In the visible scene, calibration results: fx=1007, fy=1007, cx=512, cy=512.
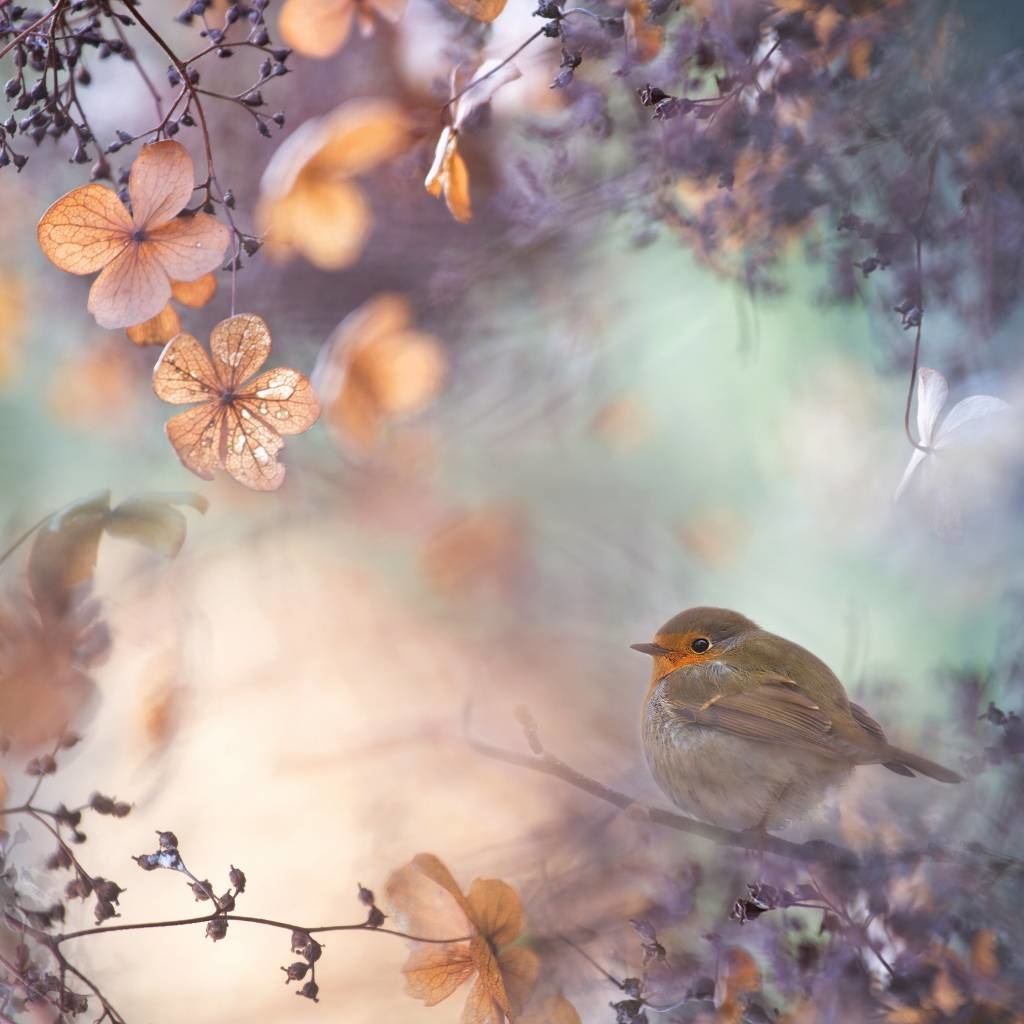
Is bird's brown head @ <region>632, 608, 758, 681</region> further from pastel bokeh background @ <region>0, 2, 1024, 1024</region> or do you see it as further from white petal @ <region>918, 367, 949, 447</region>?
white petal @ <region>918, 367, 949, 447</region>

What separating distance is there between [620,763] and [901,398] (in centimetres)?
49

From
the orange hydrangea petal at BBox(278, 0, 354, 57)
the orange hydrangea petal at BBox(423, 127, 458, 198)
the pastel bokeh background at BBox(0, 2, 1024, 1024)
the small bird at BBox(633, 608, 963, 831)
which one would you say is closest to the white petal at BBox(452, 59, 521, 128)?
the orange hydrangea petal at BBox(423, 127, 458, 198)

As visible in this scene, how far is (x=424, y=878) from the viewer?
1.59 feet

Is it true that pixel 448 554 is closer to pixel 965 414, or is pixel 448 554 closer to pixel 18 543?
pixel 18 543

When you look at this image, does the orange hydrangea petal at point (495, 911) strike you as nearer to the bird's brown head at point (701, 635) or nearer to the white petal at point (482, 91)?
the bird's brown head at point (701, 635)

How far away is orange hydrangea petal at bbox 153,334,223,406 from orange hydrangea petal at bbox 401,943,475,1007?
0.91 feet

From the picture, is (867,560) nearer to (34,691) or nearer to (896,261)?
(896,261)

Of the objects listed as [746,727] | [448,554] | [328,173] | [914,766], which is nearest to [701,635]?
[746,727]

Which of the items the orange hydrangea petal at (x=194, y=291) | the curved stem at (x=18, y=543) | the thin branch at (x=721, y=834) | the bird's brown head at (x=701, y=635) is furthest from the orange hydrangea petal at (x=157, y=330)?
the bird's brown head at (x=701, y=635)

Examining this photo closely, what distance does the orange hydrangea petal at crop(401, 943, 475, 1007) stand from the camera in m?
0.47

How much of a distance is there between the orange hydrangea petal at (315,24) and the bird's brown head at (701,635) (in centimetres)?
44

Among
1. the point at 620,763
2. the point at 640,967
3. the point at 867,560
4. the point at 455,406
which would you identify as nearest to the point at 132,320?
the point at 640,967

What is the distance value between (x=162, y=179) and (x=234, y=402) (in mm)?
97

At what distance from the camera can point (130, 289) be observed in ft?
1.41
